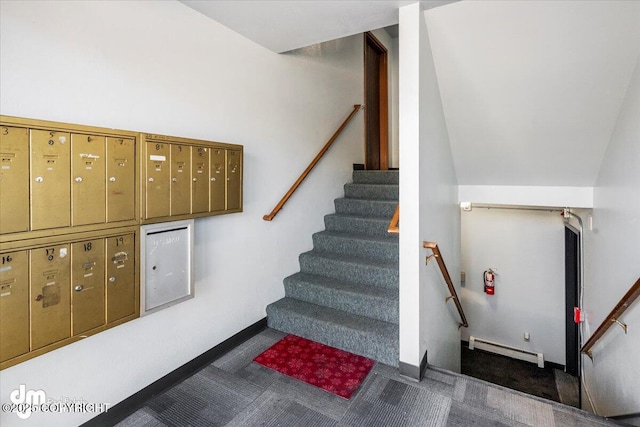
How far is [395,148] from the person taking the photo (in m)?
5.53

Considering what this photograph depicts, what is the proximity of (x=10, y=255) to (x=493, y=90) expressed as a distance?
3.10 m

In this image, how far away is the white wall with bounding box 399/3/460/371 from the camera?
2186mm

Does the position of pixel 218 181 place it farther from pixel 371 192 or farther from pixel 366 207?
pixel 371 192

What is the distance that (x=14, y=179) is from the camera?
1342 millimetres

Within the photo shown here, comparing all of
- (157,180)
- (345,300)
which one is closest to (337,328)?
(345,300)

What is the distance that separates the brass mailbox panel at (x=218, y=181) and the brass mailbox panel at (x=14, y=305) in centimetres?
105

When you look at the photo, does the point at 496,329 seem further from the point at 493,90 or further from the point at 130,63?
the point at 130,63

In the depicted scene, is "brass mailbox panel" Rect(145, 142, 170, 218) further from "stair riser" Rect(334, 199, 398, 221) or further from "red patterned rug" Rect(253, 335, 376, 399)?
"stair riser" Rect(334, 199, 398, 221)

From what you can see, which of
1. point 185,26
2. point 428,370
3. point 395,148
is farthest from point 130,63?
point 395,148

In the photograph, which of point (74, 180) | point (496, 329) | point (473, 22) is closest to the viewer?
point (74, 180)

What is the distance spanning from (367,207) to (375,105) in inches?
85.3

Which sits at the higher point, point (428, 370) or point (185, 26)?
point (185, 26)

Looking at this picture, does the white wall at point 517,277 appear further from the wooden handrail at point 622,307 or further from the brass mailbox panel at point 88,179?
the brass mailbox panel at point 88,179

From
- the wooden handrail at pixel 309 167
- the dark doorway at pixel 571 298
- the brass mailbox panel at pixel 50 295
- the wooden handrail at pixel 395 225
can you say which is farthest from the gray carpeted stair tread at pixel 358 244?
the dark doorway at pixel 571 298
